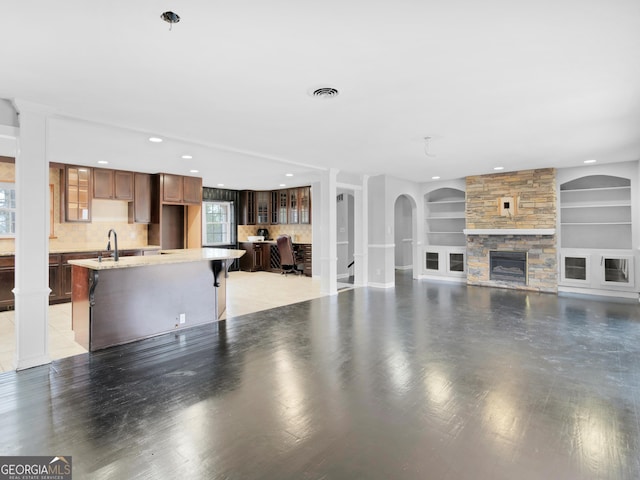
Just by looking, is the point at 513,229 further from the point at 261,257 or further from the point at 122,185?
the point at 122,185

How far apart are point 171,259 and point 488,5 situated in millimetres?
3766

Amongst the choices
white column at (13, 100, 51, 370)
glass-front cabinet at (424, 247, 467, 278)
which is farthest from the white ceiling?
glass-front cabinet at (424, 247, 467, 278)

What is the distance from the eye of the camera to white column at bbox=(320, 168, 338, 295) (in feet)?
22.6

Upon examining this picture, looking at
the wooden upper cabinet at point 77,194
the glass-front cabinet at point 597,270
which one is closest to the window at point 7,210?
the wooden upper cabinet at point 77,194

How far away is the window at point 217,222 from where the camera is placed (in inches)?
385

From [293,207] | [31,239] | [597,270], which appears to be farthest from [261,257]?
[597,270]

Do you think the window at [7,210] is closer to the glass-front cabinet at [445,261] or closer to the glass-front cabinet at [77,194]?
the glass-front cabinet at [77,194]

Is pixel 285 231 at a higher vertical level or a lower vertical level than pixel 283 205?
lower

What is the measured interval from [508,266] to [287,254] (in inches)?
206

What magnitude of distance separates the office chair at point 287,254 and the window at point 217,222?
1883mm

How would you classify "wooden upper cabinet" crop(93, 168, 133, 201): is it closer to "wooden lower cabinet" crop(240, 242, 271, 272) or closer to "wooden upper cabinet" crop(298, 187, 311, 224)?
"wooden lower cabinet" crop(240, 242, 271, 272)

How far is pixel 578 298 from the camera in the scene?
634 cm

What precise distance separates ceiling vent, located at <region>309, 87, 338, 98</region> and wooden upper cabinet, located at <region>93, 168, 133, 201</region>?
5.35 meters

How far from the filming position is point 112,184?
6.76 metres
